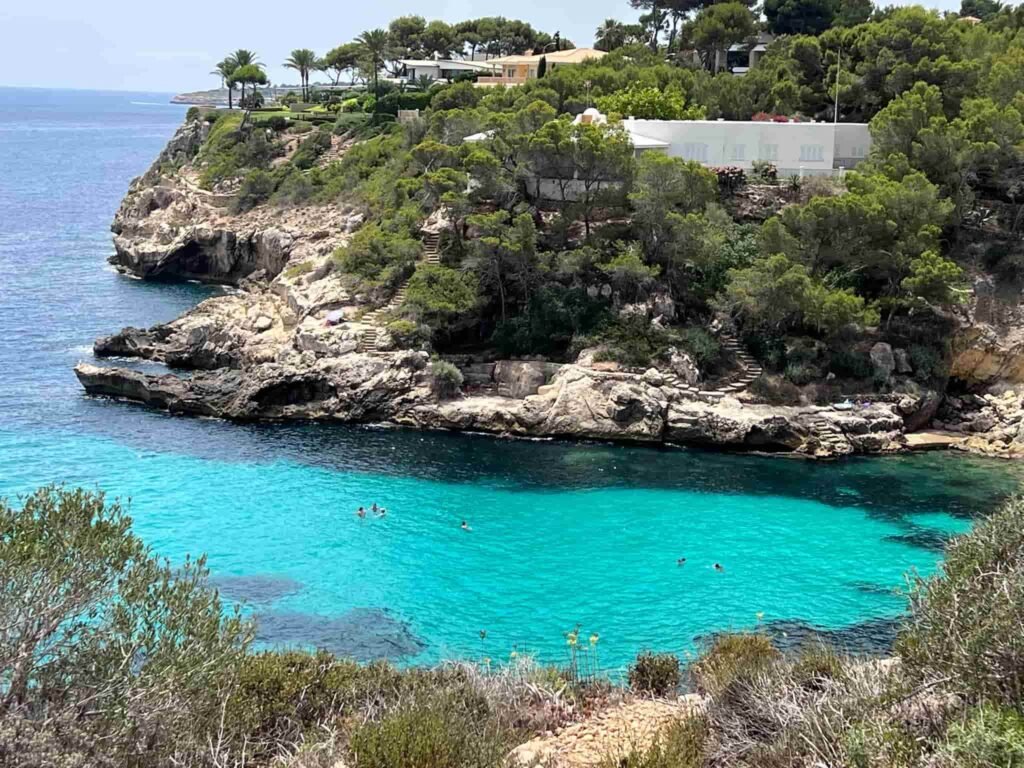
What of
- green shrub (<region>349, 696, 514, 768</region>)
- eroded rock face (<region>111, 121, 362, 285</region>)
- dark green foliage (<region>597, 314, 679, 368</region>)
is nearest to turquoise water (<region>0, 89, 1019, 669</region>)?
dark green foliage (<region>597, 314, 679, 368</region>)

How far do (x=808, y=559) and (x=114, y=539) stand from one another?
61.8 feet

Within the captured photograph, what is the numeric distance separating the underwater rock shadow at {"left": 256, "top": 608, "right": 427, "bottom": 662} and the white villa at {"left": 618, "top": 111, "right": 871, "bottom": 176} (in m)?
29.1

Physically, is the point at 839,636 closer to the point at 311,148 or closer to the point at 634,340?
the point at 634,340

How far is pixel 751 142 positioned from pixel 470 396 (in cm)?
1881

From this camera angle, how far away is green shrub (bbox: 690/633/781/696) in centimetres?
1402

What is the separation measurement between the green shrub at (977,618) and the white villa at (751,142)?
112 feet

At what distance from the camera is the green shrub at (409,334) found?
37781 mm

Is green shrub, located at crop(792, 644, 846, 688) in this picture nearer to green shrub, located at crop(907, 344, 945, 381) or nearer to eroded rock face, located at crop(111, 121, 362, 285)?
green shrub, located at crop(907, 344, 945, 381)

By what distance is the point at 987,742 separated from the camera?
31.3 feet

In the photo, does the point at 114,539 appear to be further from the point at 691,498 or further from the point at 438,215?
the point at 438,215

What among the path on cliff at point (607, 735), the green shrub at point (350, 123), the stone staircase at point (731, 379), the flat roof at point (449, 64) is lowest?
the path on cliff at point (607, 735)

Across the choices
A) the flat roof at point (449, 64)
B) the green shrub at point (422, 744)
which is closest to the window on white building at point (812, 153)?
the green shrub at point (422, 744)

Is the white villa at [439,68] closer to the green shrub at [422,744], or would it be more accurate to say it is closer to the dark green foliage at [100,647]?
the dark green foliage at [100,647]

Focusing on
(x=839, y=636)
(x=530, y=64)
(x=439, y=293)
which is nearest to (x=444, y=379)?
(x=439, y=293)
